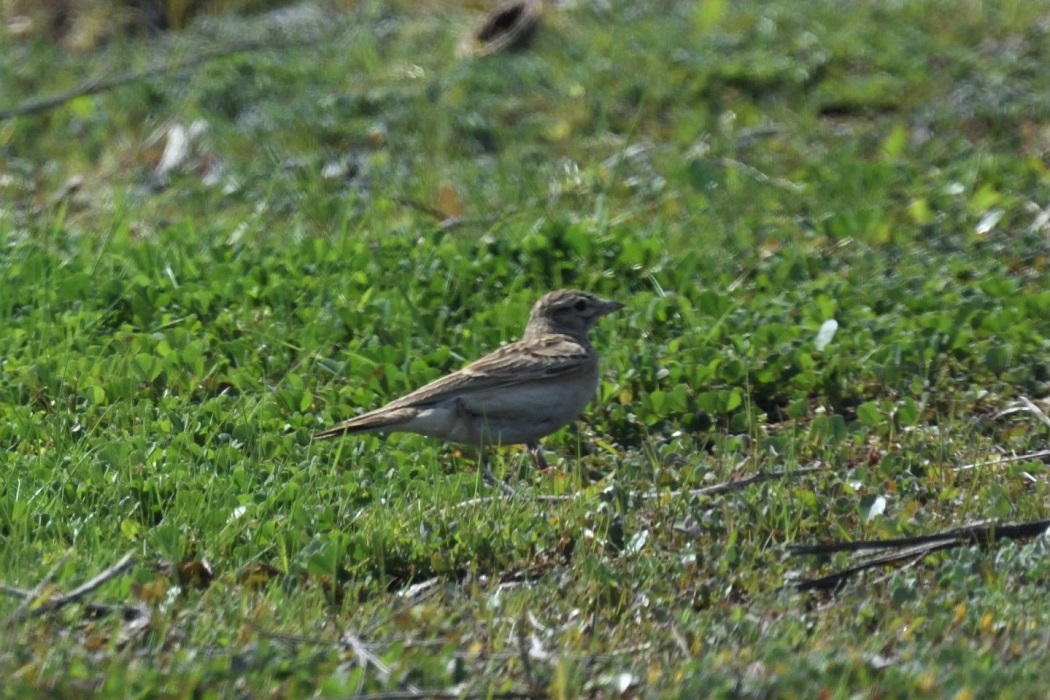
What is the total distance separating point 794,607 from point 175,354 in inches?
142

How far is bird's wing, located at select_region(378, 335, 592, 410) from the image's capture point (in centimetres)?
727

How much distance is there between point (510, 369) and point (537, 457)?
0.41 meters

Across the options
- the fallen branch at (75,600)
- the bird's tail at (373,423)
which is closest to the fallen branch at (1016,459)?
the bird's tail at (373,423)

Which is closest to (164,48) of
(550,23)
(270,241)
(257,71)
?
(257,71)

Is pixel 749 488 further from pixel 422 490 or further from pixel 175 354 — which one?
pixel 175 354

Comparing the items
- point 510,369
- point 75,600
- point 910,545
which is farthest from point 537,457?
point 75,600

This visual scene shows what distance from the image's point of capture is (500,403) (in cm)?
732

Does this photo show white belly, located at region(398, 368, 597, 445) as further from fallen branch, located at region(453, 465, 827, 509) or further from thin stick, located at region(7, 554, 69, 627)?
thin stick, located at region(7, 554, 69, 627)

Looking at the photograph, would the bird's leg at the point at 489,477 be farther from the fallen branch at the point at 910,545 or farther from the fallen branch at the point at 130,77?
→ the fallen branch at the point at 130,77

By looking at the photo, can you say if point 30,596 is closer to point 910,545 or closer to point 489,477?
point 489,477

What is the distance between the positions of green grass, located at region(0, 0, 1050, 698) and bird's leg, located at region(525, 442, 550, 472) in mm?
102

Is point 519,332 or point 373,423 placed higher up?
point 373,423

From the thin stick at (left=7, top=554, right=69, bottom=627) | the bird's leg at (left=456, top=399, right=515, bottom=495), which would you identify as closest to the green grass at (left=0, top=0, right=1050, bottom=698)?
the thin stick at (left=7, top=554, right=69, bottom=627)

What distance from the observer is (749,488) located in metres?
6.66
